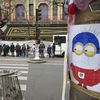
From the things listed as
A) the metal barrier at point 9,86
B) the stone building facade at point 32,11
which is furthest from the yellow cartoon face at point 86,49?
the stone building facade at point 32,11

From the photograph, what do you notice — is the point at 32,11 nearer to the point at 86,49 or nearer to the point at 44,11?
the point at 44,11

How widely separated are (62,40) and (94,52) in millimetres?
28363

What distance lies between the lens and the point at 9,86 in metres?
4.35

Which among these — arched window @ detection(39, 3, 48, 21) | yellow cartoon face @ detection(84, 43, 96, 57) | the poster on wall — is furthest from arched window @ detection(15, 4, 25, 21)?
yellow cartoon face @ detection(84, 43, 96, 57)

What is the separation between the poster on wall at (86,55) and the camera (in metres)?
3.05

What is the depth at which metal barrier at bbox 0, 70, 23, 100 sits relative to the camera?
4316 mm

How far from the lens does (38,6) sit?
56.0m

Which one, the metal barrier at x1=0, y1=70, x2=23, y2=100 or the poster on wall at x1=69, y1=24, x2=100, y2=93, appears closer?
the poster on wall at x1=69, y1=24, x2=100, y2=93

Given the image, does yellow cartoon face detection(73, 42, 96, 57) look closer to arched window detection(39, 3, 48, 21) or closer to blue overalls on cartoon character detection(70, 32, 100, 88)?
blue overalls on cartoon character detection(70, 32, 100, 88)

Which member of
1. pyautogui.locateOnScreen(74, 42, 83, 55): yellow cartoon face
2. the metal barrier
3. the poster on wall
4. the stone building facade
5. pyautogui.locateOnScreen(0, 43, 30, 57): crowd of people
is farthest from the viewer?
the stone building facade

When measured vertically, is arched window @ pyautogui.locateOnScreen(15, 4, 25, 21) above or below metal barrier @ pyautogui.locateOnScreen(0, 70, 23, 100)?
above

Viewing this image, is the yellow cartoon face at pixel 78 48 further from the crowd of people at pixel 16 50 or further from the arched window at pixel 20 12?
the arched window at pixel 20 12

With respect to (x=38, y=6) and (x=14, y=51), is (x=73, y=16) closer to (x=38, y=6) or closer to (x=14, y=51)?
(x=14, y=51)

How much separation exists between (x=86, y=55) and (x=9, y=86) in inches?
60.8
